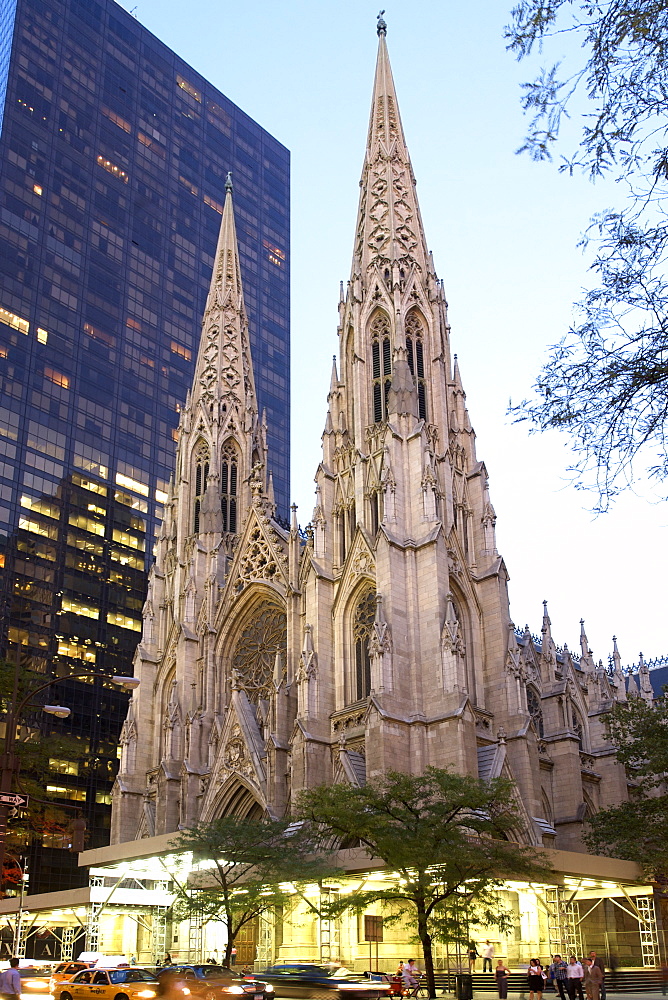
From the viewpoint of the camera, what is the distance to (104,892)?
37.4 m

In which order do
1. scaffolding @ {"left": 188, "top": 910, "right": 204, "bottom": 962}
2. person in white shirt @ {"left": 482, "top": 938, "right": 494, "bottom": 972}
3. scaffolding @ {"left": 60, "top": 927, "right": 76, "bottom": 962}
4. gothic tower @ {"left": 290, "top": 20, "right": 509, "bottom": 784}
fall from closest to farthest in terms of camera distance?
person in white shirt @ {"left": 482, "top": 938, "right": 494, "bottom": 972} → scaffolding @ {"left": 188, "top": 910, "right": 204, "bottom": 962} → gothic tower @ {"left": 290, "top": 20, "right": 509, "bottom": 784} → scaffolding @ {"left": 60, "top": 927, "right": 76, "bottom": 962}

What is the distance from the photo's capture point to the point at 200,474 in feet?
194

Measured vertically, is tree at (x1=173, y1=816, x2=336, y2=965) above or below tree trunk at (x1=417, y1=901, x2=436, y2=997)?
above

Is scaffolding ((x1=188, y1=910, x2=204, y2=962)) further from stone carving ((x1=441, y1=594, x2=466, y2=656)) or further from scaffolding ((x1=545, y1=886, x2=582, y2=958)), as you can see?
stone carving ((x1=441, y1=594, x2=466, y2=656))

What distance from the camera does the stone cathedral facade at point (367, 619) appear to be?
39500 mm

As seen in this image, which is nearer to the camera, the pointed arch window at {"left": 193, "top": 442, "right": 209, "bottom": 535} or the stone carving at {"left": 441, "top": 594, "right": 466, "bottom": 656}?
the stone carving at {"left": 441, "top": 594, "right": 466, "bottom": 656}

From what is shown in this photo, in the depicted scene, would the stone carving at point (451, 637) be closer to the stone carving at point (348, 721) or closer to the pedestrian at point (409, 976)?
the stone carving at point (348, 721)

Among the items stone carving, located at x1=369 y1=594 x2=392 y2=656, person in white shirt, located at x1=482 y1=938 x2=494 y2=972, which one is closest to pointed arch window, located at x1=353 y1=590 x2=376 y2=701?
stone carving, located at x1=369 y1=594 x2=392 y2=656

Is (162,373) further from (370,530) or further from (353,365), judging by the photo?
(370,530)

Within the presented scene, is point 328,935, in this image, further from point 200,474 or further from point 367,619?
point 200,474

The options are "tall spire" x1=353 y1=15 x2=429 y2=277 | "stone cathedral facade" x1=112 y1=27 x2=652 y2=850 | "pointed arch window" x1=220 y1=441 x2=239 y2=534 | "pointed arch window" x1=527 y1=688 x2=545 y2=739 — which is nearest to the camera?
"stone cathedral facade" x1=112 y1=27 x2=652 y2=850

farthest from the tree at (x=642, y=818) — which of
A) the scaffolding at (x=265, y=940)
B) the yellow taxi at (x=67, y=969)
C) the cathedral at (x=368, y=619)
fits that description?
the yellow taxi at (x=67, y=969)

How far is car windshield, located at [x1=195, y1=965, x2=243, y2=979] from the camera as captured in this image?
24781 mm

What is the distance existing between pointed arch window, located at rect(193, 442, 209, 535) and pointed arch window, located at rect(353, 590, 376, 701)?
16572mm
